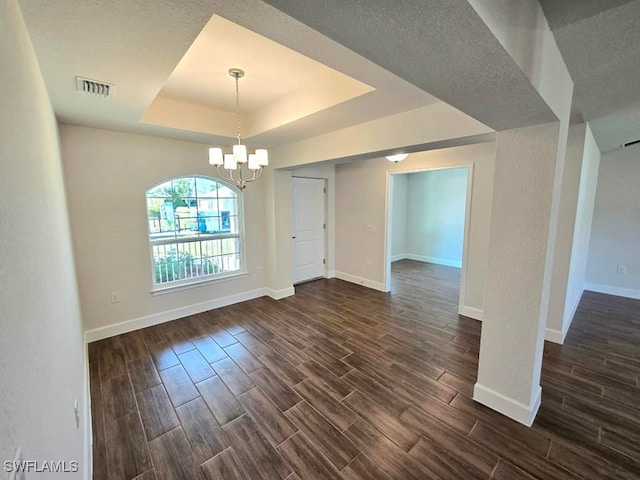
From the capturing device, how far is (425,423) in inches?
78.4

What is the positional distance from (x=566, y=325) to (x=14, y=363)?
4553 millimetres

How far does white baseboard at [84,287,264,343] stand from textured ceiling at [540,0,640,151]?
4323 mm

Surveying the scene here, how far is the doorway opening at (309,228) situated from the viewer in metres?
5.14

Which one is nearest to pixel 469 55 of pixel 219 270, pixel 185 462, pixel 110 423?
pixel 185 462

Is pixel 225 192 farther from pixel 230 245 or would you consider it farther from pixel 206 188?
pixel 230 245

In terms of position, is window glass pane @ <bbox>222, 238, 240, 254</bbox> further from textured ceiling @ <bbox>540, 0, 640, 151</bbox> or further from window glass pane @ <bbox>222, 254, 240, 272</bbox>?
textured ceiling @ <bbox>540, 0, 640, 151</bbox>

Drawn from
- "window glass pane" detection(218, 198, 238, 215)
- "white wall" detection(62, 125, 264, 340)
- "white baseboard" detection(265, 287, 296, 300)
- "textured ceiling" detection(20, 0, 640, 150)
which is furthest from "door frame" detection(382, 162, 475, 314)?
"white wall" detection(62, 125, 264, 340)

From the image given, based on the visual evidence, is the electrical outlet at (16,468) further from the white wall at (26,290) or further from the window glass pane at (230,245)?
the window glass pane at (230,245)

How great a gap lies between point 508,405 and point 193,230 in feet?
12.8

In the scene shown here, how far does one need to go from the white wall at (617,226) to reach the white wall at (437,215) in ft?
7.38

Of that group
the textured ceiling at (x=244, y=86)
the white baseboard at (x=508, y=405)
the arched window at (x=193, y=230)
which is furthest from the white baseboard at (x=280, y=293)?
the white baseboard at (x=508, y=405)

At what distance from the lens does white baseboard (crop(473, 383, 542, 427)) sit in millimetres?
1978

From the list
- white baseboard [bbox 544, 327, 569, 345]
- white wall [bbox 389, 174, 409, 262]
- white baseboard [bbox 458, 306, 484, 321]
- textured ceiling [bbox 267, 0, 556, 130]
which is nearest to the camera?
textured ceiling [bbox 267, 0, 556, 130]

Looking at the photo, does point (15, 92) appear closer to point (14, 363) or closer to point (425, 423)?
point (14, 363)
